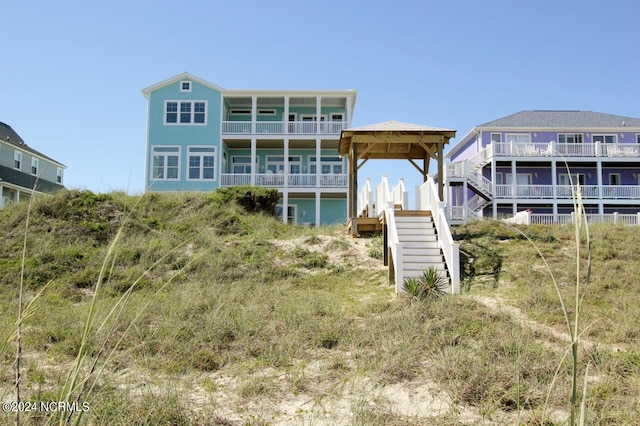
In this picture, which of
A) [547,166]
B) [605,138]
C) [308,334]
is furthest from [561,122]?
[308,334]

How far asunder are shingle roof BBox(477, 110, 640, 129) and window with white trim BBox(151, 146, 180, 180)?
2062cm

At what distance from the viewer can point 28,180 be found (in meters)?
35.8

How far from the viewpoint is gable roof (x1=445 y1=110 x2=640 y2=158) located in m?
36.6

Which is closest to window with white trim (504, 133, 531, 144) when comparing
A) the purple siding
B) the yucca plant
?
the purple siding

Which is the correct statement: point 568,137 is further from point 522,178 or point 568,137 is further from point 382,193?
point 382,193

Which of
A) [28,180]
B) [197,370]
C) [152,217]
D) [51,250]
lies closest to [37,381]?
[197,370]

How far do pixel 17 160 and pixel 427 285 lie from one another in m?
34.4

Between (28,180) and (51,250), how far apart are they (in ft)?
78.4

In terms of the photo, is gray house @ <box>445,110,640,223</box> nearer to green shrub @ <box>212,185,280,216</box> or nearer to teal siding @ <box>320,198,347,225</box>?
teal siding @ <box>320,198,347,225</box>

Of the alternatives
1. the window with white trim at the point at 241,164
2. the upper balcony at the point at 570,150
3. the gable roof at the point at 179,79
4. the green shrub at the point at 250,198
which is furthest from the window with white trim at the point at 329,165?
the green shrub at the point at 250,198

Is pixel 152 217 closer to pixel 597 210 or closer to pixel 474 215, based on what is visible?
pixel 474 215

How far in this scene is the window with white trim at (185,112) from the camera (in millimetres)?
32531

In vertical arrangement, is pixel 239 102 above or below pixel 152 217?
above

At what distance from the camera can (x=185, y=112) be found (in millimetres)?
32719
